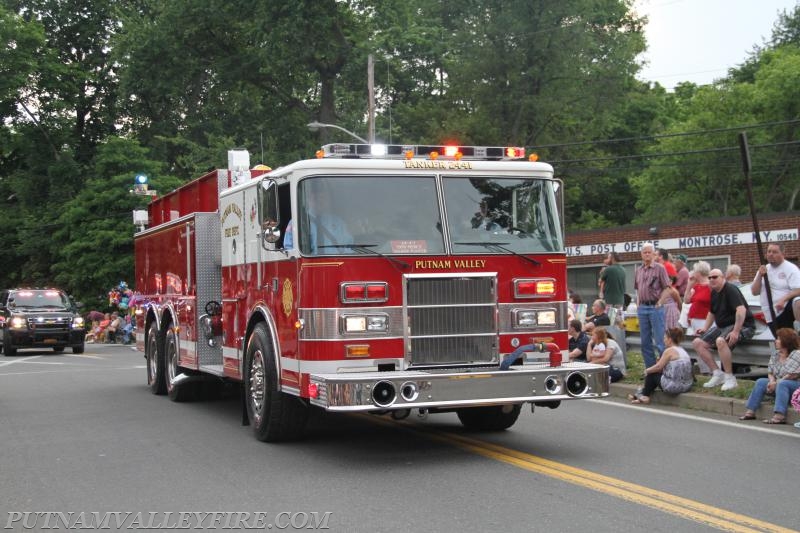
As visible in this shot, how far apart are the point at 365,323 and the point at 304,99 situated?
41.7m

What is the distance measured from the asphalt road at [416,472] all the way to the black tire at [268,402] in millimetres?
174

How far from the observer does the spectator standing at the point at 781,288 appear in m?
12.0

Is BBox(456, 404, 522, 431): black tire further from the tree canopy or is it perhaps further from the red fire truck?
the tree canopy

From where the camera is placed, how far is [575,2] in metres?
45.8

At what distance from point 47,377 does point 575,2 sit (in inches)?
1300

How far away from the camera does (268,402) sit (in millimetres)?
9922

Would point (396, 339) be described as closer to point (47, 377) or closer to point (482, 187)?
point (482, 187)

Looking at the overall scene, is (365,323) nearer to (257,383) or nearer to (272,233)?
(272,233)

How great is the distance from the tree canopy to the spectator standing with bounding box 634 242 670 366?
26118 mm

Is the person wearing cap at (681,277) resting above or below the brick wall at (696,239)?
below

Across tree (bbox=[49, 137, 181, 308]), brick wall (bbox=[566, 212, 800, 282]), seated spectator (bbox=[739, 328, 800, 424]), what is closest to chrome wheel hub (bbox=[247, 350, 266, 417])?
seated spectator (bbox=[739, 328, 800, 424])

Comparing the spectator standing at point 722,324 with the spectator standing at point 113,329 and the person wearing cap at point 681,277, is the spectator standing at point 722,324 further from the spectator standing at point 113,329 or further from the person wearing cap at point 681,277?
the spectator standing at point 113,329
